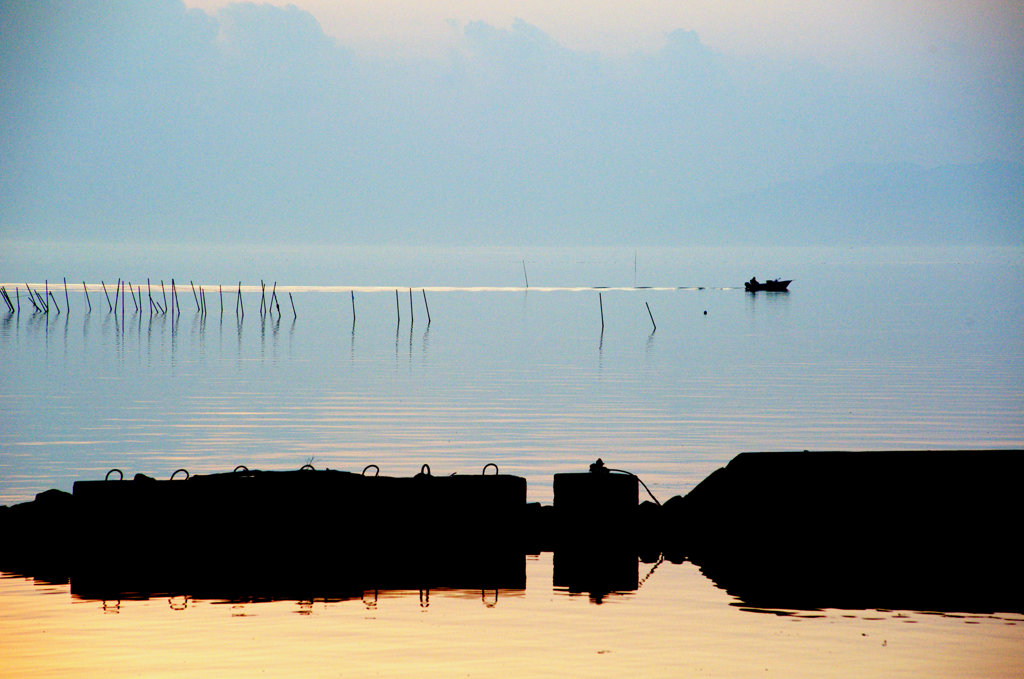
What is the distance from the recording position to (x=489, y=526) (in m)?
21.3

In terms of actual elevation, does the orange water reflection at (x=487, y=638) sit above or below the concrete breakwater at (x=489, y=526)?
below

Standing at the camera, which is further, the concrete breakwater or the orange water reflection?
the concrete breakwater

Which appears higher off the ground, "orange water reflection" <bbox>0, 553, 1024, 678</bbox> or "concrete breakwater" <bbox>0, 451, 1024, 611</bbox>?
"concrete breakwater" <bbox>0, 451, 1024, 611</bbox>

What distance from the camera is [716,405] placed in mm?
55719

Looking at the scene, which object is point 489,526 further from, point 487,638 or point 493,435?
point 493,435

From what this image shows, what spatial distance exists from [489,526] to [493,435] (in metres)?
21.5

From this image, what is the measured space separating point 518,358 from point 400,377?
18145mm

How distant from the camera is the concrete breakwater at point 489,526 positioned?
2080 centimetres

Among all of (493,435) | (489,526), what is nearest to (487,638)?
(489,526)

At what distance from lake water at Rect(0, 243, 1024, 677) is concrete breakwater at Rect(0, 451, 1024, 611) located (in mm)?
673

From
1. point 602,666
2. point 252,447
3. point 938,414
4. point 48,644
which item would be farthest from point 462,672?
point 938,414

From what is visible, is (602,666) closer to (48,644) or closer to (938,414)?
(48,644)

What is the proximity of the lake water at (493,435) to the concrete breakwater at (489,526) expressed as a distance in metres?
0.67

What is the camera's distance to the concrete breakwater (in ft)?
68.2
